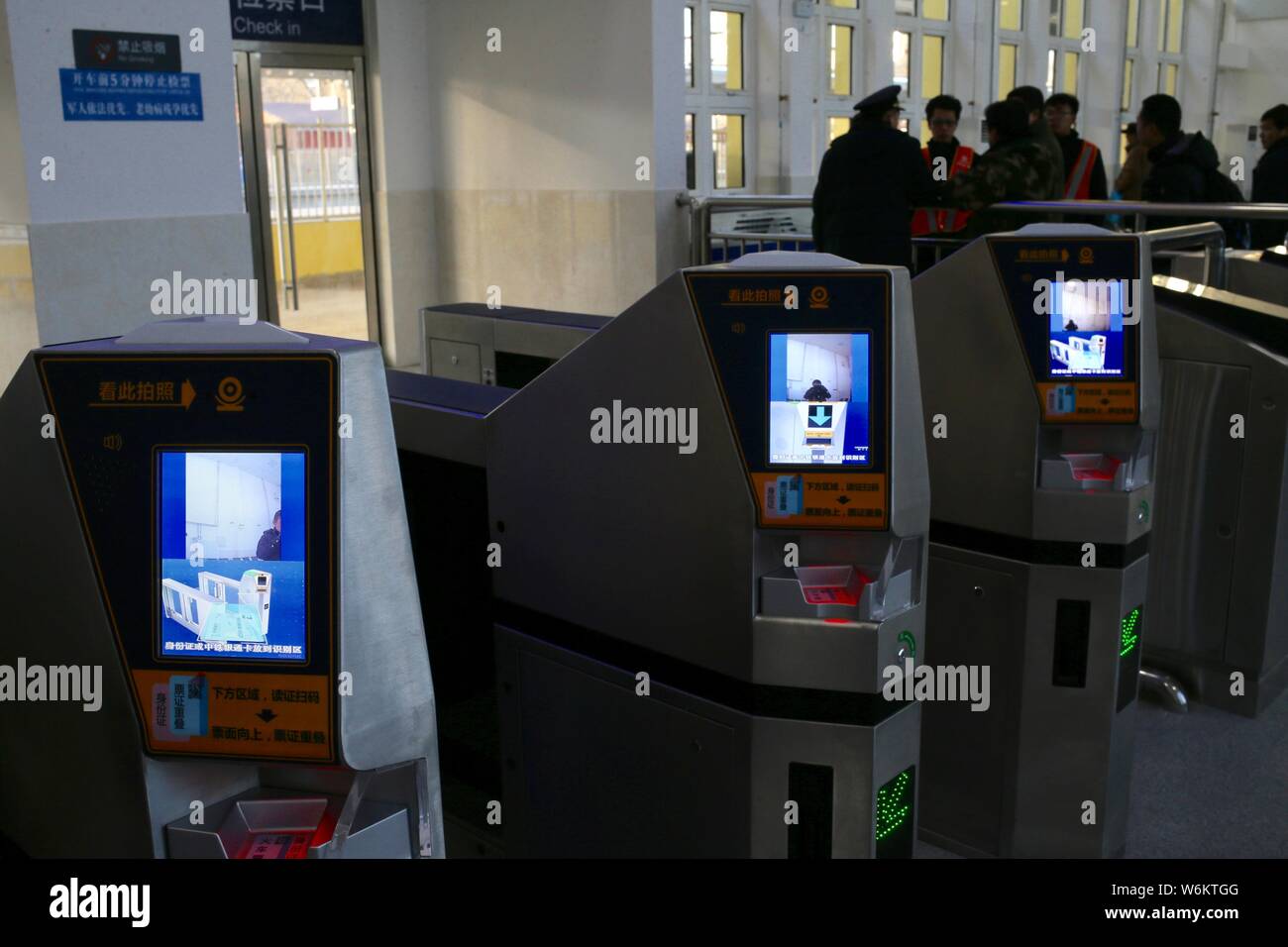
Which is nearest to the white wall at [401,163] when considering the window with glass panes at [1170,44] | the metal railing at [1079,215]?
the metal railing at [1079,215]

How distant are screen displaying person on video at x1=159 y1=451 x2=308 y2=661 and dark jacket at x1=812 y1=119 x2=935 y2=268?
356 cm

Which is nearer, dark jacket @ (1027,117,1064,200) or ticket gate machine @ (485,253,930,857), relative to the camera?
ticket gate machine @ (485,253,930,857)

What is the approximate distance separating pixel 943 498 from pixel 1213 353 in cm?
123

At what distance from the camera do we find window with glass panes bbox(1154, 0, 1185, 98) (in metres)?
11.4

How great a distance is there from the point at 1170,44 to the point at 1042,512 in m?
10.8

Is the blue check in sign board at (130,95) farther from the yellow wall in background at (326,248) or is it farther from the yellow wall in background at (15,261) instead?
the yellow wall in background at (326,248)

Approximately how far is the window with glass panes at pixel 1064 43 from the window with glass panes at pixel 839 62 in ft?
8.58

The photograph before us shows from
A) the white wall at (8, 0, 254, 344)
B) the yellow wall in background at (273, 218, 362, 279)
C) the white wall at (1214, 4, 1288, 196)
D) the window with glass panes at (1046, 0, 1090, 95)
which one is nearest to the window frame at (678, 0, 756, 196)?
the yellow wall in background at (273, 218, 362, 279)

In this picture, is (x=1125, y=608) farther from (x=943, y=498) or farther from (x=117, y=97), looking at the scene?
(x=117, y=97)

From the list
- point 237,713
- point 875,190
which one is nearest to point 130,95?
point 875,190

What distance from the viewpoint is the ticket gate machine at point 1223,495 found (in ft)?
10.8

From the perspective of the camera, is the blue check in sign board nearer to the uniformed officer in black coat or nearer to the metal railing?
the uniformed officer in black coat

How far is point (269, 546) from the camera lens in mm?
1249

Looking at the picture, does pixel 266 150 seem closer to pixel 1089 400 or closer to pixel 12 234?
pixel 12 234
